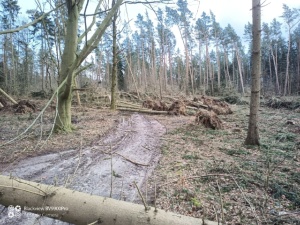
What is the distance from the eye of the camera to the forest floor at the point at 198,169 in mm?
2899

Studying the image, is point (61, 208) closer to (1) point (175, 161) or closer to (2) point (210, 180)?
(2) point (210, 180)

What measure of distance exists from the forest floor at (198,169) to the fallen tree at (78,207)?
22cm

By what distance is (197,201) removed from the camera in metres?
3.17

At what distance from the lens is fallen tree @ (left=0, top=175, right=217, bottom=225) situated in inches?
60.7

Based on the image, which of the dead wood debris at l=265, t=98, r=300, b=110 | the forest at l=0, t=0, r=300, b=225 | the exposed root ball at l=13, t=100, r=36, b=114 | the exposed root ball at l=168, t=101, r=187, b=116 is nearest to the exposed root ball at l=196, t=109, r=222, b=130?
the forest at l=0, t=0, r=300, b=225

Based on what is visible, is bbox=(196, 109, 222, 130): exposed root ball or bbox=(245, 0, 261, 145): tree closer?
bbox=(245, 0, 261, 145): tree

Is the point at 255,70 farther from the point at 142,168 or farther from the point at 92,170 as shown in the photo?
the point at 92,170

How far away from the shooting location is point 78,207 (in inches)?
66.5

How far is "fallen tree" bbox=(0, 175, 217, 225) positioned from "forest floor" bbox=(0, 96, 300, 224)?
0.22 m

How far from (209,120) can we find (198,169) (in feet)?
16.4

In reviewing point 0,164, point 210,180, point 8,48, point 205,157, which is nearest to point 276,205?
point 210,180

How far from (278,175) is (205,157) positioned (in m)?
1.69

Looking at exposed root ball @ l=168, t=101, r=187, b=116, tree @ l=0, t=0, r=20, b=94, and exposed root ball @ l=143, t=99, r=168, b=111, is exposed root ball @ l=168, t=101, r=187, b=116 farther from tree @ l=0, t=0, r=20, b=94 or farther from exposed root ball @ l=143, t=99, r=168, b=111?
tree @ l=0, t=0, r=20, b=94

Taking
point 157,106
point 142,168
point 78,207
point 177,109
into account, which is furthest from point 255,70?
point 157,106
